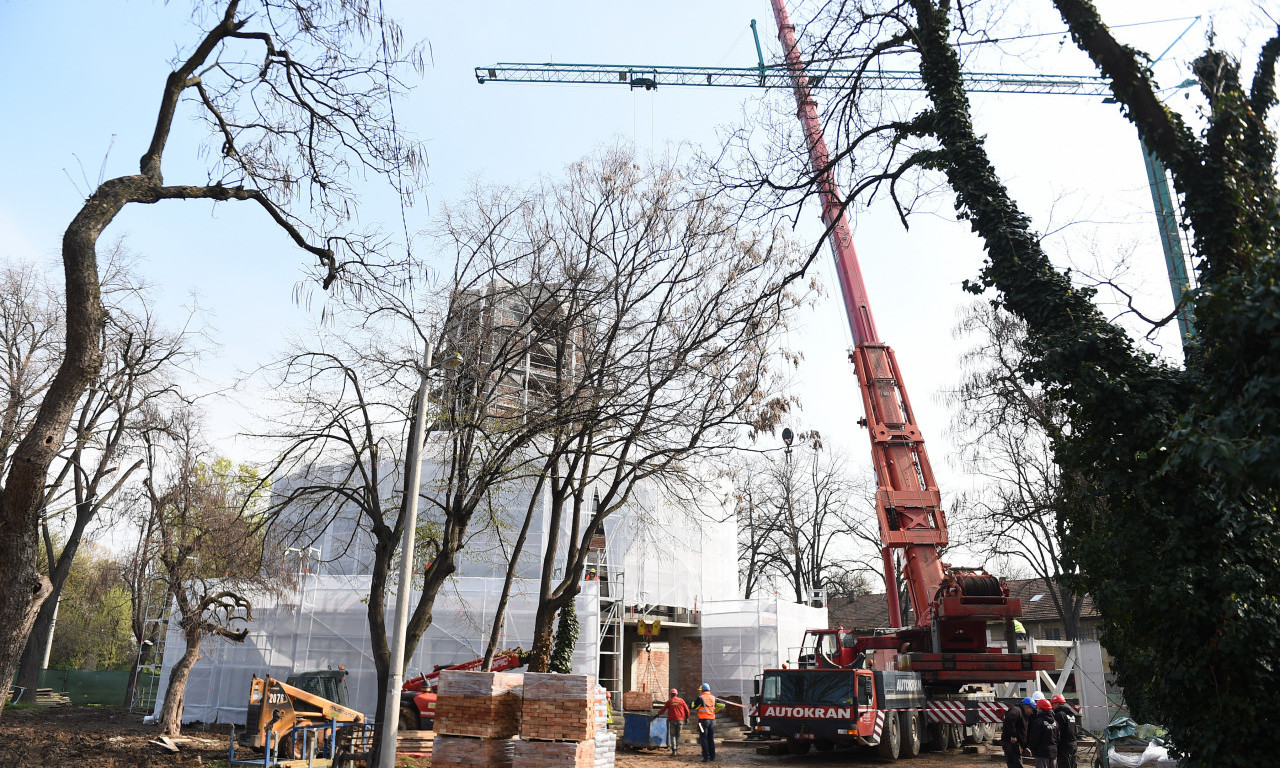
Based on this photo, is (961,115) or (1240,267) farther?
(961,115)

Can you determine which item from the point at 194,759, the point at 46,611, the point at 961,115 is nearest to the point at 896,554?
the point at 961,115

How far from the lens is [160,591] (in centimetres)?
2566

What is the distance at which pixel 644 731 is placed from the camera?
73.3 ft

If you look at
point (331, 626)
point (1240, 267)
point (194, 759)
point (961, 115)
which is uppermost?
point (961, 115)

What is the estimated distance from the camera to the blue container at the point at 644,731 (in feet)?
73.1

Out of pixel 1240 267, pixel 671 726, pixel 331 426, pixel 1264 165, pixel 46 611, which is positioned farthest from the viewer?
pixel 46 611

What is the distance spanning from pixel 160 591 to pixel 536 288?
17.4m

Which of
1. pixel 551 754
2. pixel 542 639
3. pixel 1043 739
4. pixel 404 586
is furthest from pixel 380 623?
pixel 1043 739

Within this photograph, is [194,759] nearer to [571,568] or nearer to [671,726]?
[571,568]

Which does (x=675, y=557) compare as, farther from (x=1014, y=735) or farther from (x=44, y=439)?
(x=44, y=439)

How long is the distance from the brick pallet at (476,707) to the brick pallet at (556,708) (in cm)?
26

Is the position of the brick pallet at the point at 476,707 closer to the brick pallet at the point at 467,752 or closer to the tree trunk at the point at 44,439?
the brick pallet at the point at 467,752

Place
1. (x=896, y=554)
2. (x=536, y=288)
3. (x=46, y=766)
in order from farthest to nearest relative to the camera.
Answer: (x=896, y=554)
(x=536, y=288)
(x=46, y=766)

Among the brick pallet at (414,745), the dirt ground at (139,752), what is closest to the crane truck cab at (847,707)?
the dirt ground at (139,752)
